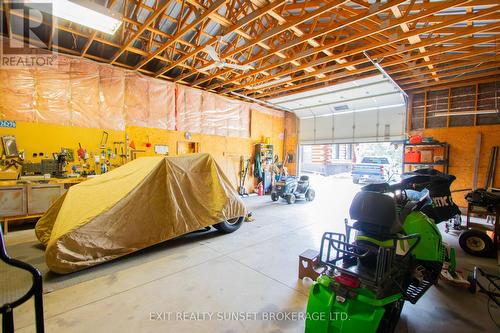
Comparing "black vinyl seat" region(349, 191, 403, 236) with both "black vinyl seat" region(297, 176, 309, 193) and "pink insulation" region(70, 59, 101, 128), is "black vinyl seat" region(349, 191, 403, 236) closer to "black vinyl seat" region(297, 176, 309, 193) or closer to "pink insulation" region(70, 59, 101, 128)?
"black vinyl seat" region(297, 176, 309, 193)

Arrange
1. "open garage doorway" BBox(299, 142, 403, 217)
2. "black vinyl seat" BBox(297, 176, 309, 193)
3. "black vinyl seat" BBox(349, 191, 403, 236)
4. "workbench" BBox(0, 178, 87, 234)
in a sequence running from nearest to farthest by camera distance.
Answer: "black vinyl seat" BBox(349, 191, 403, 236), "workbench" BBox(0, 178, 87, 234), "black vinyl seat" BBox(297, 176, 309, 193), "open garage doorway" BBox(299, 142, 403, 217)

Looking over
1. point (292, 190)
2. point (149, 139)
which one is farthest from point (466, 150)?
point (149, 139)

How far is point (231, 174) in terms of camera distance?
28.4 feet

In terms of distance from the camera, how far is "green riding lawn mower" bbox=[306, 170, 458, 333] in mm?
1673

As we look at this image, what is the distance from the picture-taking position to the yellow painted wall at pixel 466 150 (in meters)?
6.38

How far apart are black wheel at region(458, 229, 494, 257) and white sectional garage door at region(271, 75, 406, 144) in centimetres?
422

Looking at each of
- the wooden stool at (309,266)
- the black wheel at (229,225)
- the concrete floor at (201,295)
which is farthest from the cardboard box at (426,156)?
the wooden stool at (309,266)

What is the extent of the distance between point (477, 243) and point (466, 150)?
4.33 metres

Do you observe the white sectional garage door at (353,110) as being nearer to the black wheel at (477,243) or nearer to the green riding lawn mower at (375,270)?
the black wheel at (477,243)

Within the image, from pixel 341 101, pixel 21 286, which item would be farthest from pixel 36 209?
pixel 341 101

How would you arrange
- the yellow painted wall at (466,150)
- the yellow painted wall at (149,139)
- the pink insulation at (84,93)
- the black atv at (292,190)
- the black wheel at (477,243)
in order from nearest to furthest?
the black wheel at (477,243) < the yellow painted wall at (149,139) < the pink insulation at (84,93) < the yellow painted wall at (466,150) < the black atv at (292,190)

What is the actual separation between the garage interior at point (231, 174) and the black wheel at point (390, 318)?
0.01m

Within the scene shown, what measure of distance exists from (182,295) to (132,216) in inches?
54.0

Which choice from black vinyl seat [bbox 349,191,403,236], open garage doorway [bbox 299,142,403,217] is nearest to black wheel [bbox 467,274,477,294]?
black vinyl seat [bbox 349,191,403,236]
